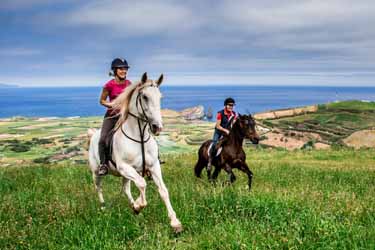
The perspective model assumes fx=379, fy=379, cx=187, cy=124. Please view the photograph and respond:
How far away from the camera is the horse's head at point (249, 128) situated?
1170 centimetres

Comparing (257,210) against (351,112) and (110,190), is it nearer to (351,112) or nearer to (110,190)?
→ (110,190)

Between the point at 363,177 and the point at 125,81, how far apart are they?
31.6 ft

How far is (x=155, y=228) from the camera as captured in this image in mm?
6598

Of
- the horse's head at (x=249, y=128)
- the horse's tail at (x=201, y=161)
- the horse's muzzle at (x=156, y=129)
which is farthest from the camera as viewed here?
the horse's tail at (x=201, y=161)

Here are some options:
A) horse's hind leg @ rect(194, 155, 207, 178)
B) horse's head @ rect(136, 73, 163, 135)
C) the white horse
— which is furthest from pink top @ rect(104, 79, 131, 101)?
horse's hind leg @ rect(194, 155, 207, 178)

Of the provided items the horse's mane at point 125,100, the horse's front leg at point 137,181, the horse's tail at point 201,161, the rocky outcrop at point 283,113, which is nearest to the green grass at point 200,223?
the horse's front leg at point 137,181

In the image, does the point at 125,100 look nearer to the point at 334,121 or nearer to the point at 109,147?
the point at 109,147

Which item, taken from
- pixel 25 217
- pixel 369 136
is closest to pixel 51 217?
pixel 25 217

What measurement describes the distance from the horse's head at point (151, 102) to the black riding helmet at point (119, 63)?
124 centimetres

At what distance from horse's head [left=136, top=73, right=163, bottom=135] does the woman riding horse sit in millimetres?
1294

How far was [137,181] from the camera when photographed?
282 inches

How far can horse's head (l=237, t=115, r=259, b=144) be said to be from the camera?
38.4 feet

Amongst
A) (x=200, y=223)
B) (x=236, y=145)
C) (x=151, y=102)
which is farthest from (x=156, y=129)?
(x=236, y=145)

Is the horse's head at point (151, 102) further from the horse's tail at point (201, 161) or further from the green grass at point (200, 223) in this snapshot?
the horse's tail at point (201, 161)
